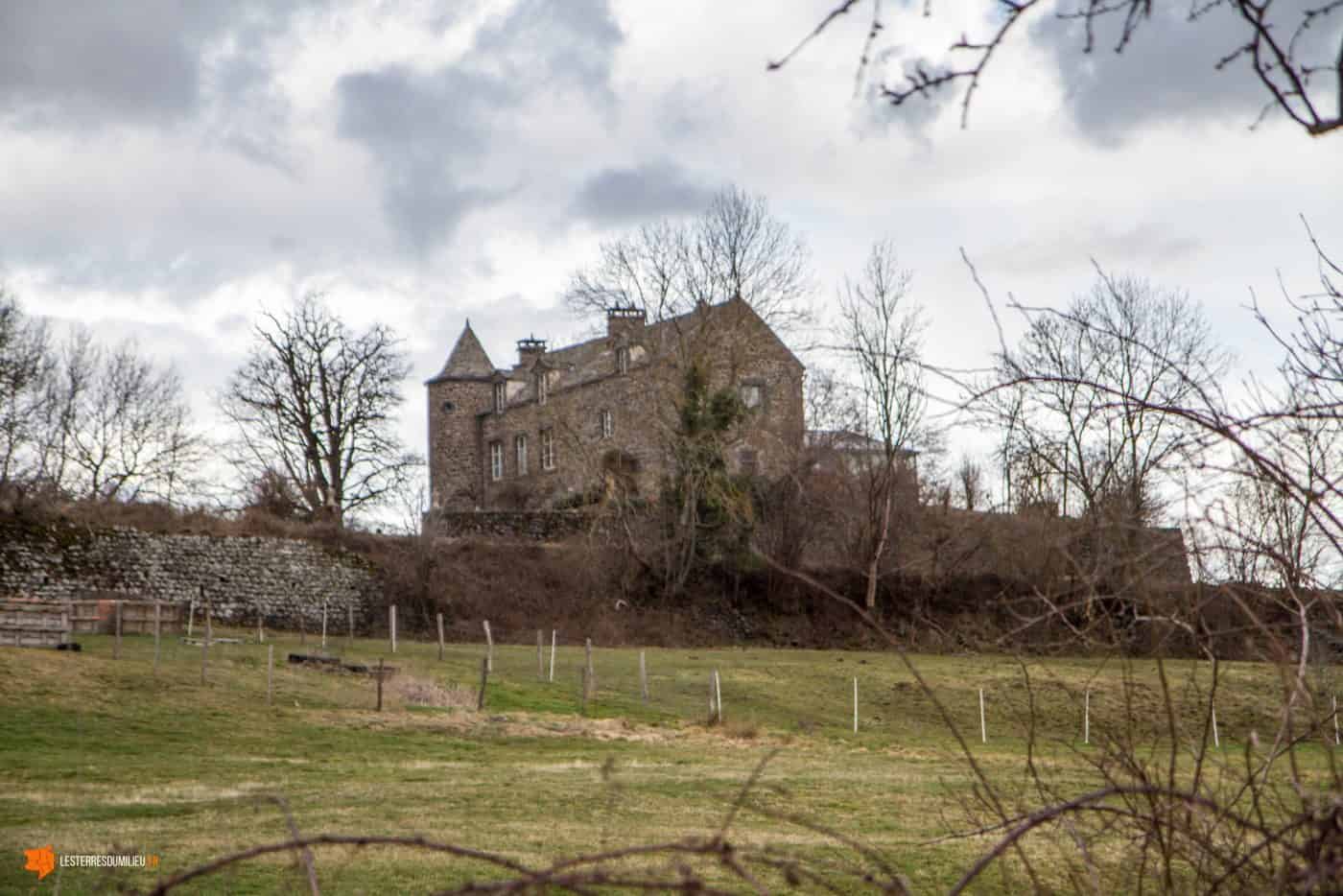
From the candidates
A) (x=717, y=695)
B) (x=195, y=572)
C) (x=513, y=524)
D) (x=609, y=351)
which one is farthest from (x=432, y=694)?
(x=609, y=351)

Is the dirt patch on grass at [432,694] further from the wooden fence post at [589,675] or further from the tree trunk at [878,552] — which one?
the tree trunk at [878,552]

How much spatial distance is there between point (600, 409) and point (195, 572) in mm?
18279

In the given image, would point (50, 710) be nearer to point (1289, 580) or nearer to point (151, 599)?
point (151, 599)

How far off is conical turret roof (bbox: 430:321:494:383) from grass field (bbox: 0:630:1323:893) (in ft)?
75.8

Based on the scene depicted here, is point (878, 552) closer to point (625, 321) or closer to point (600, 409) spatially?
point (625, 321)

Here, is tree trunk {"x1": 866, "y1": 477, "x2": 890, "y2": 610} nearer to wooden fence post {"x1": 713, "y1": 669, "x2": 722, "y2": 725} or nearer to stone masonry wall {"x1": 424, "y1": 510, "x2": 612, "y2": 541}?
stone masonry wall {"x1": 424, "y1": 510, "x2": 612, "y2": 541}

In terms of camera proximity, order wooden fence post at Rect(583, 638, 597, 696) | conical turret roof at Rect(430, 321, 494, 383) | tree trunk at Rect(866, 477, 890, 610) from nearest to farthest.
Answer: wooden fence post at Rect(583, 638, 597, 696)
tree trunk at Rect(866, 477, 890, 610)
conical turret roof at Rect(430, 321, 494, 383)

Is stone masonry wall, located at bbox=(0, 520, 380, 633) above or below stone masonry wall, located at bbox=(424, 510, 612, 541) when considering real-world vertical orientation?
below

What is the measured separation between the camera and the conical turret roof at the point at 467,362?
60312 mm

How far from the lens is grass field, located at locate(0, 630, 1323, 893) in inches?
424

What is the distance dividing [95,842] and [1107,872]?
772 cm

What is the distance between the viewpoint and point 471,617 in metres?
41.6

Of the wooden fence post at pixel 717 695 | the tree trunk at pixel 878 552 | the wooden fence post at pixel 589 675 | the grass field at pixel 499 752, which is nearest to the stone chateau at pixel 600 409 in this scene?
the tree trunk at pixel 878 552

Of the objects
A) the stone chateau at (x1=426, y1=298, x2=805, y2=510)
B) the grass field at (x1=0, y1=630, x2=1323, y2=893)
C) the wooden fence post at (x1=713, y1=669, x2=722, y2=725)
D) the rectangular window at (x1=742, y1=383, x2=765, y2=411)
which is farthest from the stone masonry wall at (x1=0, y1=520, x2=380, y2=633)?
the wooden fence post at (x1=713, y1=669, x2=722, y2=725)
